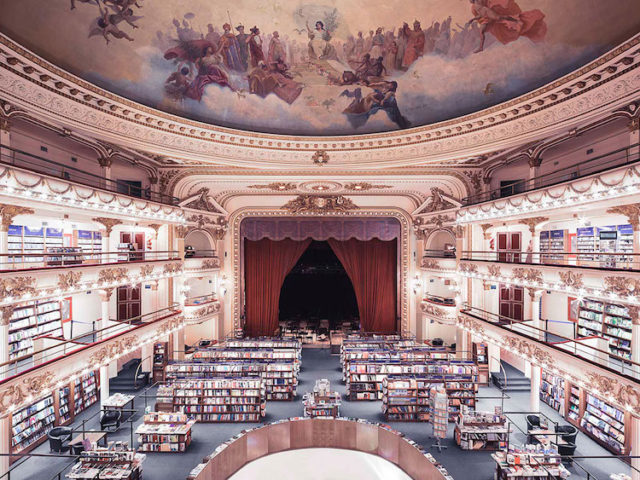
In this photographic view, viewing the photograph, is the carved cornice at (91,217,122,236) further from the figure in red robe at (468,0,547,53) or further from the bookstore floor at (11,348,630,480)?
the figure in red robe at (468,0,547,53)

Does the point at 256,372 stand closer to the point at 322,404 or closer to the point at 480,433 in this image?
the point at 322,404

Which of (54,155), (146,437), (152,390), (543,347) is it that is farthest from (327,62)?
(152,390)

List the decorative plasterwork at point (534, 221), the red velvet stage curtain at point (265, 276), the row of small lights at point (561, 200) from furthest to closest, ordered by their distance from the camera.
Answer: the red velvet stage curtain at point (265, 276) < the decorative plasterwork at point (534, 221) < the row of small lights at point (561, 200)

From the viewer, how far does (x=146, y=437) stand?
8.52 meters

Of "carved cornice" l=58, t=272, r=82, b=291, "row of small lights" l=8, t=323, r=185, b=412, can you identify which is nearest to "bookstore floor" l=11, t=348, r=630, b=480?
"row of small lights" l=8, t=323, r=185, b=412

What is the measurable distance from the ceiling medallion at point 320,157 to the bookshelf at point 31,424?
10837 millimetres

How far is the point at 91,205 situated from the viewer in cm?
879

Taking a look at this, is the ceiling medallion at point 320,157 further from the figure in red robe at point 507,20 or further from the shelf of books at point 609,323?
the shelf of books at point 609,323

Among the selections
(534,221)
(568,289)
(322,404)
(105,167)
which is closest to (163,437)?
(322,404)

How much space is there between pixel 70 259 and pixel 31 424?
447cm

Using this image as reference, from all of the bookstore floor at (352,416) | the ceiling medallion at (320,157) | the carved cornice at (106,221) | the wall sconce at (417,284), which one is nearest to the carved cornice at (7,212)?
the carved cornice at (106,221)

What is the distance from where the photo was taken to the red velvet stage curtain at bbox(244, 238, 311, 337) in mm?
17141

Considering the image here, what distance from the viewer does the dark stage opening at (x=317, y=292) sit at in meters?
19.2

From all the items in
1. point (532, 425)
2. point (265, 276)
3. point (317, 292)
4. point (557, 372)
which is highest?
point (265, 276)
